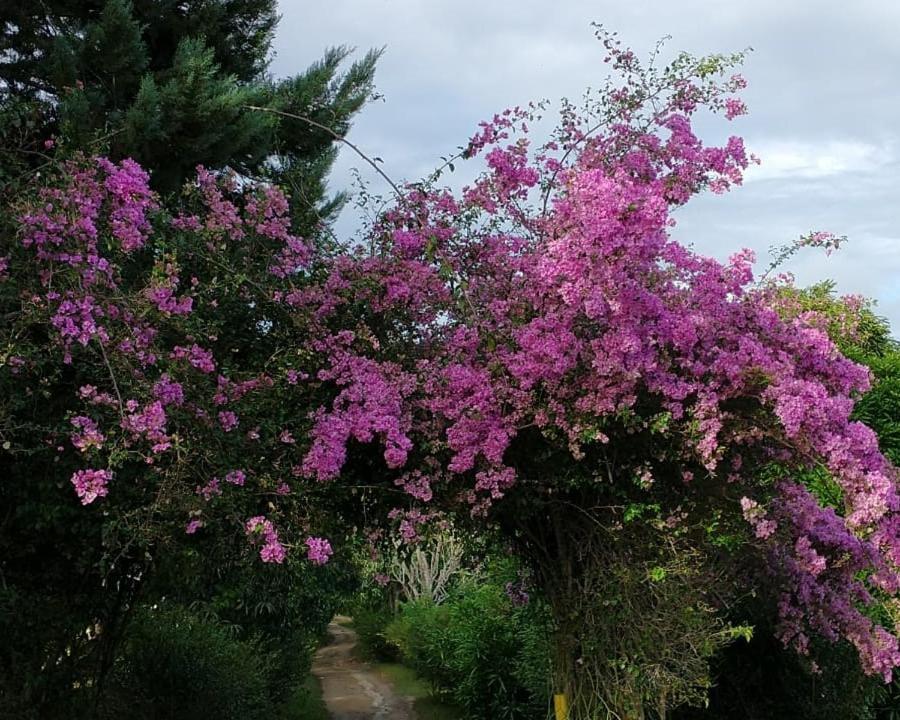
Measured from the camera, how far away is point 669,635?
4.73 m

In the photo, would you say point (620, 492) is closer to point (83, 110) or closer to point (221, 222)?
point (221, 222)

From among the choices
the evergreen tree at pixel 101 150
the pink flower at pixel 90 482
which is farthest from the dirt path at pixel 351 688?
the pink flower at pixel 90 482

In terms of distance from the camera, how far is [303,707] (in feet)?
33.2

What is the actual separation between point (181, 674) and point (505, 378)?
4191 millimetres

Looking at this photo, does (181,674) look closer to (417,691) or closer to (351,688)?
(417,691)

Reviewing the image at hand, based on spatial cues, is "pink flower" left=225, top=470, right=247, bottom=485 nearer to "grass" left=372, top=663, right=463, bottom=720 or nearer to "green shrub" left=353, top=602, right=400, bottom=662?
"grass" left=372, top=663, right=463, bottom=720

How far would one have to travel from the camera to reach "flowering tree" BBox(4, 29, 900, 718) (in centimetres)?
396

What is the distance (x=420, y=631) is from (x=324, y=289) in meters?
7.90

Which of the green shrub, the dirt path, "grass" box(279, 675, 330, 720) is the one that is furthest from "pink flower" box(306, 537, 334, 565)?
the green shrub

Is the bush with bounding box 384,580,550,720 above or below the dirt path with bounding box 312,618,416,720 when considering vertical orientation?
above

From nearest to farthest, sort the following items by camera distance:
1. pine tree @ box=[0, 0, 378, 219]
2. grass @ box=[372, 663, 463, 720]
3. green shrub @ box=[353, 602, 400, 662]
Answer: pine tree @ box=[0, 0, 378, 219] → grass @ box=[372, 663, 463, 720] → green shrub @ box=[353, 602, 400, 662]

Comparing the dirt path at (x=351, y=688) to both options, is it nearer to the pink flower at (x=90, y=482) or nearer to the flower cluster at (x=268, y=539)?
the flower cluster at (x=268, y=539)

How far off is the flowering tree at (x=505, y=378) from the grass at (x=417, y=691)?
554 cm

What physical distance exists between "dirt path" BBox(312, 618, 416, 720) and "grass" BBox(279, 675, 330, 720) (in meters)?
0.14
